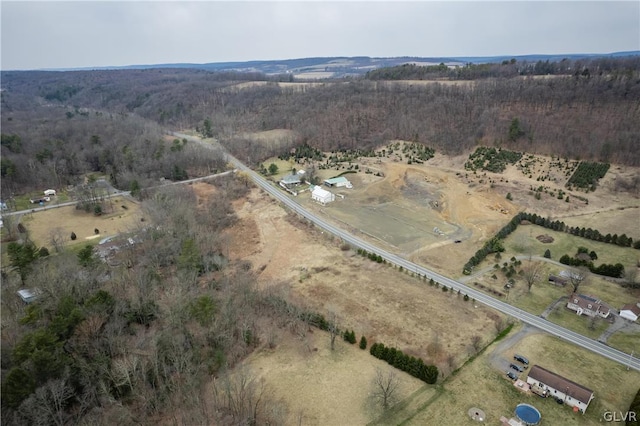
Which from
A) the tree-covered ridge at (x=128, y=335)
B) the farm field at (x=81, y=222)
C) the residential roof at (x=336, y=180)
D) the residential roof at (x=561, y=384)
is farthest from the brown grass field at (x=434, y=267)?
the farm field at (x=81, y=222)

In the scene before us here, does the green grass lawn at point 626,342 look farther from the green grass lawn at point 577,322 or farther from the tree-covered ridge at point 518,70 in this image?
the tree-covered ridge at point 518,70

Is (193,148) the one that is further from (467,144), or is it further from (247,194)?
(467,144)

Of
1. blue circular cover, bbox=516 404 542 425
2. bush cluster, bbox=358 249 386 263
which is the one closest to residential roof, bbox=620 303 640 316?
blue circular cover, bbox=516 404 542 425

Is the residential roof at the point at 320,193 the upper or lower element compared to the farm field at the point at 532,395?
upper

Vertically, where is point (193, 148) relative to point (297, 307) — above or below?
above

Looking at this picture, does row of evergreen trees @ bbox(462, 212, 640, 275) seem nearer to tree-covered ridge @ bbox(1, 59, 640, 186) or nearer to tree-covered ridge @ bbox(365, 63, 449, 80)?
tree-covered ridge @ bbox(1, 59, 640, 186)

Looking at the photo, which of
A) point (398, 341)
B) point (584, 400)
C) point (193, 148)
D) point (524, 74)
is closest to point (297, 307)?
point (398, 341)

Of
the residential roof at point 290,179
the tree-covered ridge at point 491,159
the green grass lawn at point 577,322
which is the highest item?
the tree-covered ridge at point 491,159
